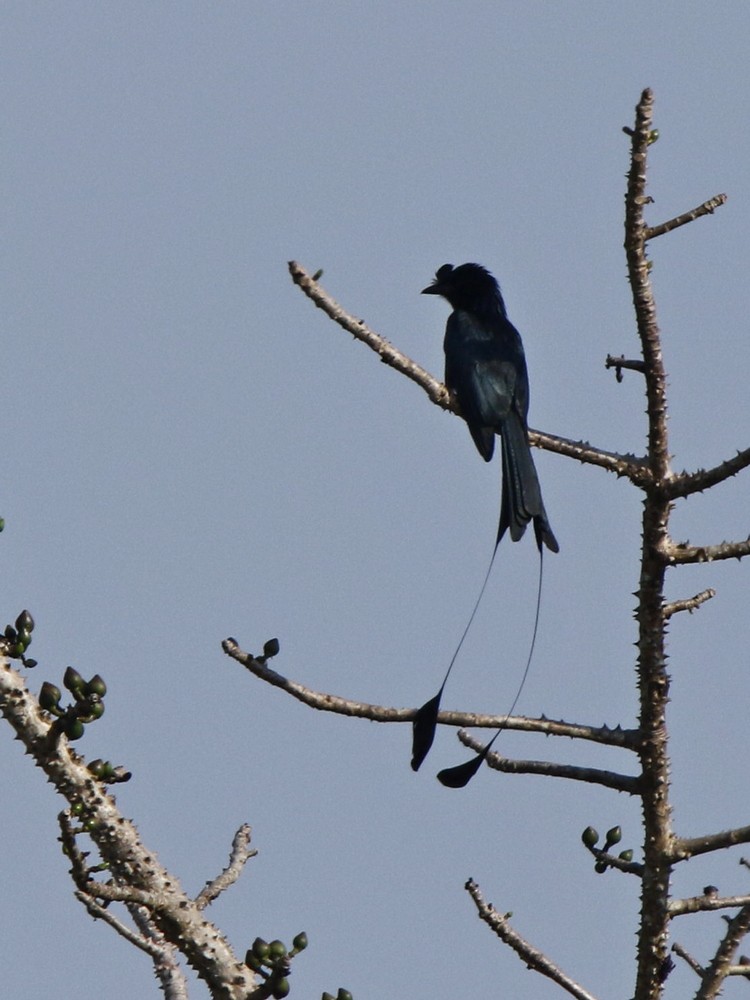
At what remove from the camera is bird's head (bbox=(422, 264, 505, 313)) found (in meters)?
7.07

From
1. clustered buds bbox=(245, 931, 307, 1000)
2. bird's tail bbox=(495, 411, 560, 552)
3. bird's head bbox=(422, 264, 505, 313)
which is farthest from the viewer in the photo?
bird's head bbox=(422, 264, 505, 313)

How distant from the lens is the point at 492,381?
5.87 meters

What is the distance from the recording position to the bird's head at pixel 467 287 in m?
7.07

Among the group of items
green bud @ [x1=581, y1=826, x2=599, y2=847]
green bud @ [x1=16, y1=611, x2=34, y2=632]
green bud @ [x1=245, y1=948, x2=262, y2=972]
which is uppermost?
green bud @ [x1=581, y1=826, x2=599, y2=847]

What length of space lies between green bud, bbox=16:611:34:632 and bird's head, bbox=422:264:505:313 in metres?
3.92

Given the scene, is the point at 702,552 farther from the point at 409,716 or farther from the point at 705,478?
the point at 409,716

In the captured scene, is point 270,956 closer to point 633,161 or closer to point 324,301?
point 324,301

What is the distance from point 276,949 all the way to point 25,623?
1060 mm

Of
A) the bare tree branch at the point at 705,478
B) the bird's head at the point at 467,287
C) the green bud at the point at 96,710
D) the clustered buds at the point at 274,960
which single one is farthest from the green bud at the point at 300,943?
the bird's head at the point at 467,287

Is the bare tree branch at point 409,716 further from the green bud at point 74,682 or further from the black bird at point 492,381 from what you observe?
the black bird at point 492,381

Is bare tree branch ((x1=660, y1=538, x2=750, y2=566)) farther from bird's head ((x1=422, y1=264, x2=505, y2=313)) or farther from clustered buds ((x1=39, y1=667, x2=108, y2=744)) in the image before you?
bird's head ((x1=422, y1=264, x2=505, y2=313))

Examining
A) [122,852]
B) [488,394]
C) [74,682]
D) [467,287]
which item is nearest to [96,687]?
[74,682]

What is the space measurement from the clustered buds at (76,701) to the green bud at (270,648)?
16.6 inches

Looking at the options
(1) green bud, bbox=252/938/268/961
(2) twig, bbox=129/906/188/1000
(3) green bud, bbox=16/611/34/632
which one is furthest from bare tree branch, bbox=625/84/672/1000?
(3) green bud, bbox=16/611/34/632
